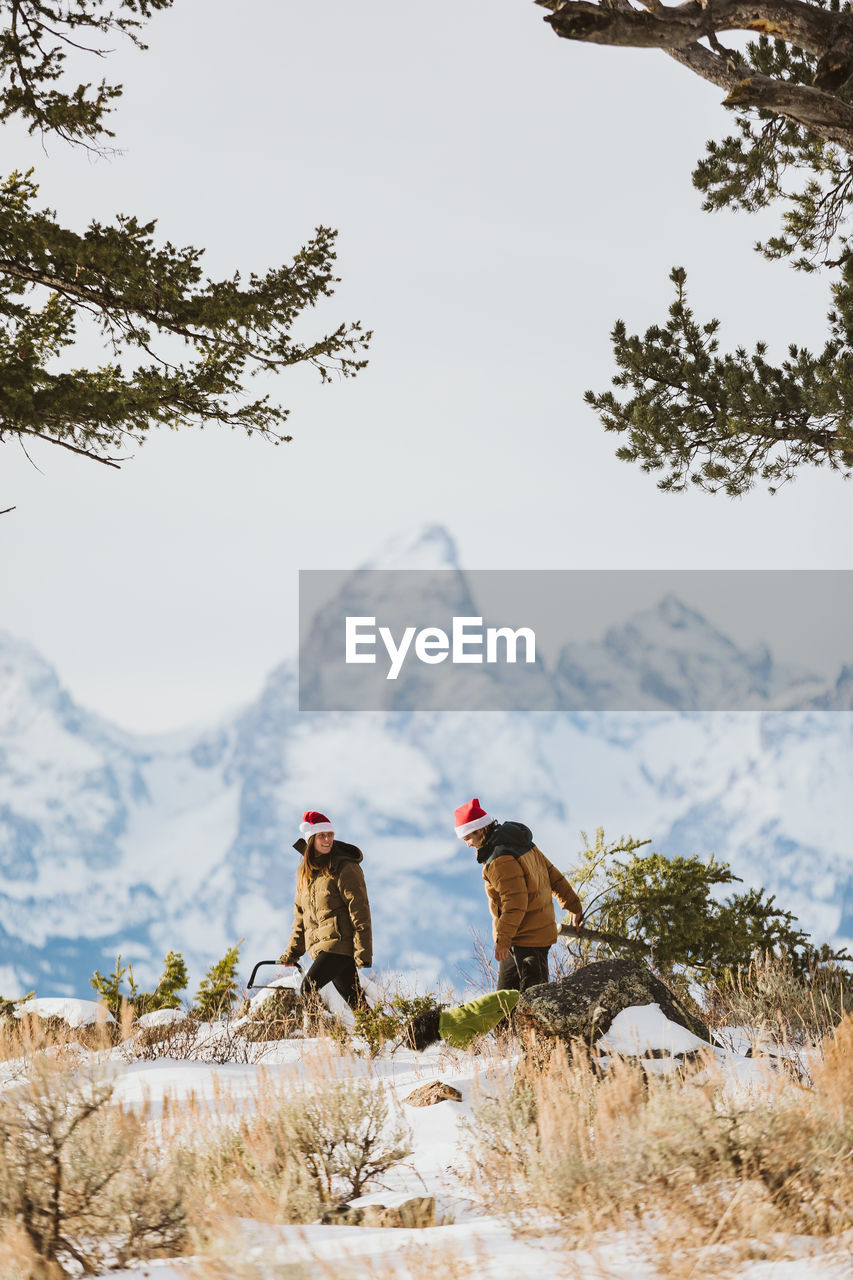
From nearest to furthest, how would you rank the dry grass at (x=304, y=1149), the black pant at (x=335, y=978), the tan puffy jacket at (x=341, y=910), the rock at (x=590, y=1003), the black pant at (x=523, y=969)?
the dry grass at (x=304, y=1149), the rock at (x=590, y=1003), the black pant at (x=523, y=969), the tan puffy jacket at (x=341, y=910), the black pant at (x=335, y=978)

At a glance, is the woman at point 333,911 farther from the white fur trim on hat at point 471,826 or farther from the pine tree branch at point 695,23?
the pine tree branch at point 695,23

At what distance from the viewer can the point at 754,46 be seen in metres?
9.74

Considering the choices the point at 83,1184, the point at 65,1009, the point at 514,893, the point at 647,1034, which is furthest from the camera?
the point at 65,1009

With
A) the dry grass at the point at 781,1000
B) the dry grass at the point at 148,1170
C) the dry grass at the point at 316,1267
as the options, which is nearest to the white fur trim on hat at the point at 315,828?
the dry grass at the point at 781,1000

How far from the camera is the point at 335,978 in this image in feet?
31.4

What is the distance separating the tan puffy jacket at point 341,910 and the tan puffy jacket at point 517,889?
170 centimetres

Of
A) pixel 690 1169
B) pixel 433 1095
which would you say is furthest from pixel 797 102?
pixel 433 1095

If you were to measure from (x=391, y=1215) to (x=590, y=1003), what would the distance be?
9.43ft

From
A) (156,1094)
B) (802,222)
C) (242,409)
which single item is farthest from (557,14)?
(156,1094)

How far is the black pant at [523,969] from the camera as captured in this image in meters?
8.09

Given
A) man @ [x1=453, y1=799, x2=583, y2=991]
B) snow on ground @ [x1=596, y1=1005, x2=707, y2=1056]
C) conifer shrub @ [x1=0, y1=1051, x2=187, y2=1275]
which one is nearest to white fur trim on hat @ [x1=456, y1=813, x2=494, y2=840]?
man @ [x1=453, y1=799, x2=583, y2=991]

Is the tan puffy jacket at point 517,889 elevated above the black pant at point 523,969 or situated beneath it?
elevated above

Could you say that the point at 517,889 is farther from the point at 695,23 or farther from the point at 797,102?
the point at 695,23

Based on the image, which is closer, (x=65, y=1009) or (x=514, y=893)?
(x=514, y=893)
